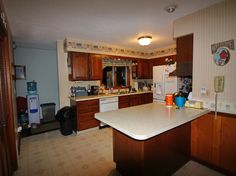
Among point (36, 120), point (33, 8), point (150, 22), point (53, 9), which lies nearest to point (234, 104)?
point (150, 22)

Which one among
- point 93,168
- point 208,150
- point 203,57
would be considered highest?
point 203,57

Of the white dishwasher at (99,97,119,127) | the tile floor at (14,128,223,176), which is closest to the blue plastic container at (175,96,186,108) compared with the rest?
the tile floor at (14,128,223,176)

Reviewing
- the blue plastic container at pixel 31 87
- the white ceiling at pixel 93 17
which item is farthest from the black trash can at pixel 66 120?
the white ceiling at pixel 93 17

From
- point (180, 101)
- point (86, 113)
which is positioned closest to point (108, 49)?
point (86, 113)

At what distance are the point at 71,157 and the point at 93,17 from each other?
249 centimetres

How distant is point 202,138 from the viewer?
2.07m

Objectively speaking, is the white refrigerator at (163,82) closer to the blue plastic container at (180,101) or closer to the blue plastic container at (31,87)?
the blue plastic container at (180,101)

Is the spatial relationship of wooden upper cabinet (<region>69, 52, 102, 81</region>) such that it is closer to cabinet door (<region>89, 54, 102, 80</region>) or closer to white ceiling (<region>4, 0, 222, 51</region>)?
cabinet door (<region>89, 54, 102, 80</region>)

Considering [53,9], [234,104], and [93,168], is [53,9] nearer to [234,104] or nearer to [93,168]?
[93,168]

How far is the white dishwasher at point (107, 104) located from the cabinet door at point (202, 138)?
2191 mm

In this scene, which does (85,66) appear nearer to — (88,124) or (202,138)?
(88,124)

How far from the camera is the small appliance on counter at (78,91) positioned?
145 inches

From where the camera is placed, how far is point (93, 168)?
2.11m

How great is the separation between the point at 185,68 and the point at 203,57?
33 centimetres
